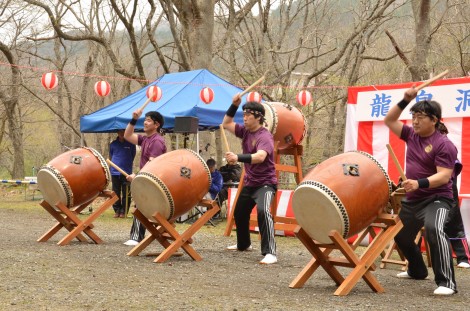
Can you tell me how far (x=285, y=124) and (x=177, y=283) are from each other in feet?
10.9

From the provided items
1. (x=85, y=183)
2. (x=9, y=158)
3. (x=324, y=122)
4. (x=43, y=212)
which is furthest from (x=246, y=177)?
(x=9, y=158)

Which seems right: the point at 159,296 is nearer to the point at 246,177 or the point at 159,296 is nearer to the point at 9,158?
the point at 246,177

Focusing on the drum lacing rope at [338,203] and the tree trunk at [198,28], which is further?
Answer: the tree trunk at [198,28]

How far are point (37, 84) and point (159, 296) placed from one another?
22787mm

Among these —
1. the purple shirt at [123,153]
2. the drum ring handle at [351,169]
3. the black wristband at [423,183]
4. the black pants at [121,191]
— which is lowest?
the black pants at [121,191]

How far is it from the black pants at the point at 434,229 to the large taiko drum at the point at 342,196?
236mm

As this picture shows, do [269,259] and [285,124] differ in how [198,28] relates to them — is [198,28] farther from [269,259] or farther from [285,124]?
[269,259]

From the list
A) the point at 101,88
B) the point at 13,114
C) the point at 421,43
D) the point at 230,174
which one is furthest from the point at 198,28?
the point at 13,114

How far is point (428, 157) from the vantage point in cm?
461

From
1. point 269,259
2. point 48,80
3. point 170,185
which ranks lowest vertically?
point 269,259

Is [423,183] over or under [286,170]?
over

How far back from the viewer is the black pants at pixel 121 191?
1075 cm

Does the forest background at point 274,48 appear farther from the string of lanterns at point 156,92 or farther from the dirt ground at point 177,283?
the dirt ground at point 177,283

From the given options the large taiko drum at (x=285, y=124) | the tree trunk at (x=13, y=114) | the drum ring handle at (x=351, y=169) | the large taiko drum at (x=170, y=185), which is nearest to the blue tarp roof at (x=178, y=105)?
the large taiko drum at (x=285, y=124)
